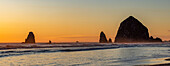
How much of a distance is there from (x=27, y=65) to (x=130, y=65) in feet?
36.7

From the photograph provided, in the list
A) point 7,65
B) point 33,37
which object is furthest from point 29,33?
point 7,65

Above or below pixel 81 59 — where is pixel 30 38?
above

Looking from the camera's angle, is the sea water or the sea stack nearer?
the sea water

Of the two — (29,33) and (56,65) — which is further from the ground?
(29,33)

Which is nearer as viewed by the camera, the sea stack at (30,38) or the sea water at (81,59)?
the sea water at (81,59)

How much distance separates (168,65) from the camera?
22688 mm

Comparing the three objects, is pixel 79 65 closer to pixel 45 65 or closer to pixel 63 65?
pixel 63 65

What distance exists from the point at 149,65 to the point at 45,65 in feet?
36.8

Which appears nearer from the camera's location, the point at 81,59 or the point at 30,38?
the point at 81,59

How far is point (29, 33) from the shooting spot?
581ft

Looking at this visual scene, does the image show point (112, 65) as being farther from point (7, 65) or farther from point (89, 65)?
point (7, 65)

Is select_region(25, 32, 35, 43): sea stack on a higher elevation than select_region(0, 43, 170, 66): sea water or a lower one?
higher

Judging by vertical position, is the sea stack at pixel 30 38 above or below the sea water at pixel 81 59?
above

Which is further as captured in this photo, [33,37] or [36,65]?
[33,37]
